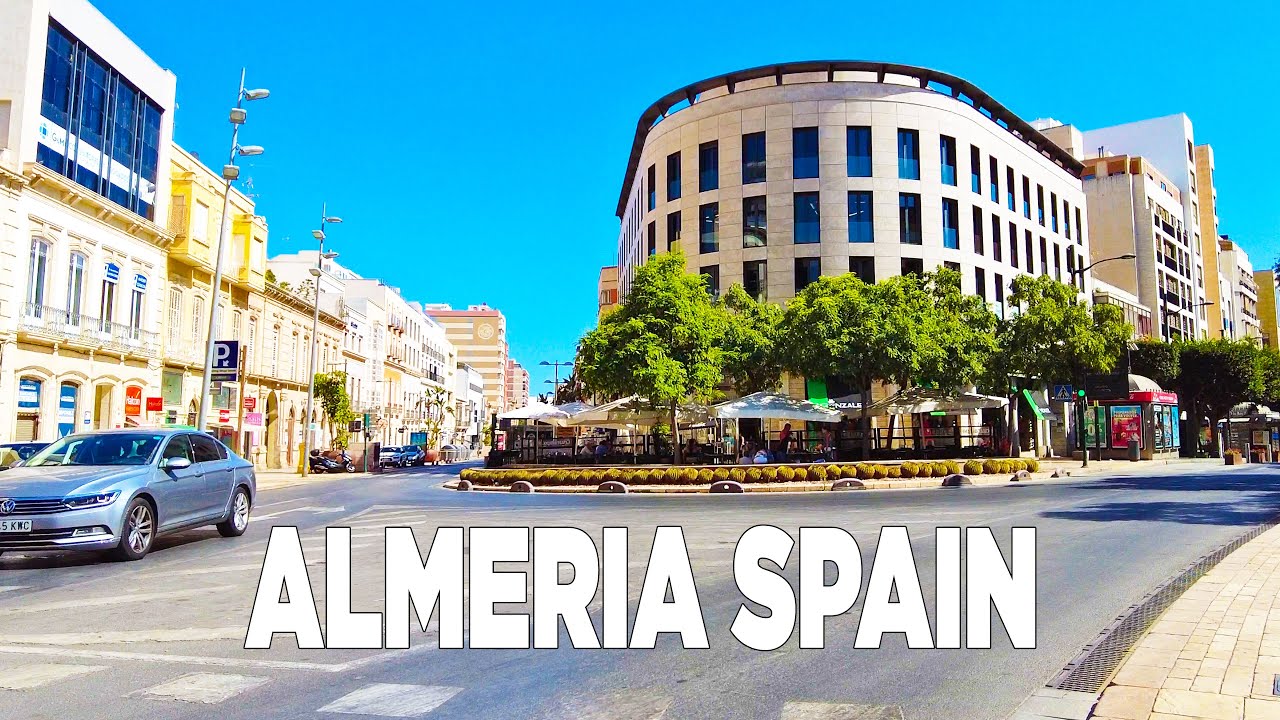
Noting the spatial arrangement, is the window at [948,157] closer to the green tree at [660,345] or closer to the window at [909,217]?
the window at [909,217]

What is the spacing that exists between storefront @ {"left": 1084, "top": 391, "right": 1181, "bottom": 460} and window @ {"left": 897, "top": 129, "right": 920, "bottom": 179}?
51.9ft

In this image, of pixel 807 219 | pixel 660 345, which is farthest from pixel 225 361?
pixel 807 219

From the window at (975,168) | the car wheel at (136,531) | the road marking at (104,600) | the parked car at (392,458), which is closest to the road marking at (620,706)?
the road marking at (104,600)

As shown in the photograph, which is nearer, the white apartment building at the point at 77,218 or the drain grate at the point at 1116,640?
the drain grate at the point at 1116,640

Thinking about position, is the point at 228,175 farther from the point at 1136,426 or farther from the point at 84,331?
the point at 1136,426

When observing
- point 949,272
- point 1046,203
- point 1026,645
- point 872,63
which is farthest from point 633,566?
point 1046,203

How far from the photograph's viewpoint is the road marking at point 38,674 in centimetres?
503

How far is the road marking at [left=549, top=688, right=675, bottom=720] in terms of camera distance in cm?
446

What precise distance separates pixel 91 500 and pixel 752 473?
18179 mm

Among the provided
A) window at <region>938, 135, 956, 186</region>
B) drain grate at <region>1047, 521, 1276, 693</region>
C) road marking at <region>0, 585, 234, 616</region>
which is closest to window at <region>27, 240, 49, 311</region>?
road marking at <region>0, 585, 234, 616</region>

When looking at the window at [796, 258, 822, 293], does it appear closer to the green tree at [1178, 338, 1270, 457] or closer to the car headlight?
the green tree at [1178, 338, 1270, 457]

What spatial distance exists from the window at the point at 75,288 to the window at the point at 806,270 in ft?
98.0

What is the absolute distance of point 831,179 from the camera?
43.2 m

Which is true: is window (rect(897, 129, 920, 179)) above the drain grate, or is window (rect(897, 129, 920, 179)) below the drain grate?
above
